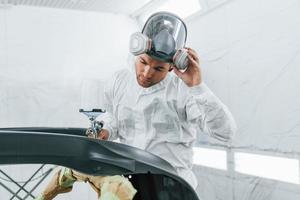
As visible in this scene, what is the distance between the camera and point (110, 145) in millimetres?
611

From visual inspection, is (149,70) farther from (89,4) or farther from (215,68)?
(89,4)

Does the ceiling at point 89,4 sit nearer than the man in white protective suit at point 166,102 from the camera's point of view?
No

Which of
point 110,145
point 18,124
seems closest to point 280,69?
point 110,145

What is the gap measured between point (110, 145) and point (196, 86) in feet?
1.98

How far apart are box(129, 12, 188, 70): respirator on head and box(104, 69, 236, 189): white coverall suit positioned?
0.14 metres

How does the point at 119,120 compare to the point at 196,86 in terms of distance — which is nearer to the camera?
the point at 196,86

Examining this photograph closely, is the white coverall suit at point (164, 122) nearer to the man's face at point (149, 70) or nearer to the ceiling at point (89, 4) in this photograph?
the man's face at point (149, 70)

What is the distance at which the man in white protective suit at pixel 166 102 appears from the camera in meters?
1.17

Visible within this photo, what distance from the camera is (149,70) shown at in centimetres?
131

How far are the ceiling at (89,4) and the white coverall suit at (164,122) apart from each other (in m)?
1.25

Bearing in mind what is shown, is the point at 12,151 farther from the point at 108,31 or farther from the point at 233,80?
the point at 108,31

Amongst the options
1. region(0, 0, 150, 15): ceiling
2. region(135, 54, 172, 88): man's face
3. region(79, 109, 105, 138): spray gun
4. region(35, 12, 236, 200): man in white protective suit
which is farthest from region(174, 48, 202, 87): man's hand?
region(0, 0, 150, 15): ceiling

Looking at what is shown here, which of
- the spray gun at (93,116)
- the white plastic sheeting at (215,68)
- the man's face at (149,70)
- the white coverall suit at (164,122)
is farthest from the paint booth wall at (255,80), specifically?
the spray gun at (93,116)

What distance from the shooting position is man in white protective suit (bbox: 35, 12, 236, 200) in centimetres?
117
